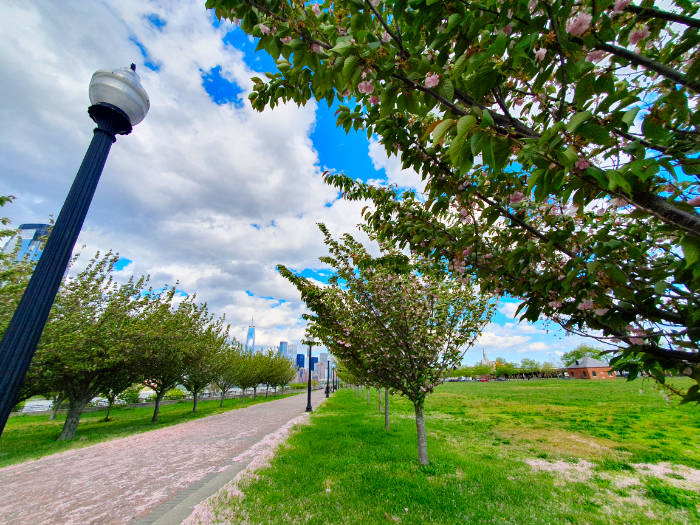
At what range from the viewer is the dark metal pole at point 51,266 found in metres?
2.86

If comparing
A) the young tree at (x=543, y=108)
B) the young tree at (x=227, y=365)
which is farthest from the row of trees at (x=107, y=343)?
the young tree at (x=543, y=108)

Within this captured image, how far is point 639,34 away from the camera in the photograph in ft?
5.98

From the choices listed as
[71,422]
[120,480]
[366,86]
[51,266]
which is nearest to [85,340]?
[71,422]

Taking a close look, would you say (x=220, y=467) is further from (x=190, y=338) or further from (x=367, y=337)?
(x=190, y=338)

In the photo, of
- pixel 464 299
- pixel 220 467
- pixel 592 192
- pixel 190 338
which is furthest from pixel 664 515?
pixel 190 338

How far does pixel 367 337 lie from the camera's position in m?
7.46

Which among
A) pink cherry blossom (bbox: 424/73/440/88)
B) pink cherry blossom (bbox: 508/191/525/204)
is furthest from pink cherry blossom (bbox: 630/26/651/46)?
pink cherry blossom (bbox: 424/73/440/88)

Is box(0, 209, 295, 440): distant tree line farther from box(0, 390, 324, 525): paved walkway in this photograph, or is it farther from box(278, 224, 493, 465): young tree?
box(278, 224, 493, 465): young tree

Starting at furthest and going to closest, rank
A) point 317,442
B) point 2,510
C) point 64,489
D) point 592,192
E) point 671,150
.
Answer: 1. point 317,442
2. point 64,489
3. point 2,510
4. point 592,192
5. point 671,150

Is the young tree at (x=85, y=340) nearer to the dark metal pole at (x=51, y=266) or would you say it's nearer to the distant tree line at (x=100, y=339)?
the distant tree line at (x=100, y=339)

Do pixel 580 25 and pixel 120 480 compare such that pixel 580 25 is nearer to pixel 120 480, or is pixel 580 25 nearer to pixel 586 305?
pixel 586 305

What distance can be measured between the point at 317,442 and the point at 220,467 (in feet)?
10.9

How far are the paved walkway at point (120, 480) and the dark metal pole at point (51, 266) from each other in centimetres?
348

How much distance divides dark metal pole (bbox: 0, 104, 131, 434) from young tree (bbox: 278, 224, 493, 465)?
181 inches
